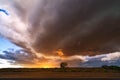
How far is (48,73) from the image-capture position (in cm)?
7094

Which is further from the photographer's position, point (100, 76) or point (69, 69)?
point (69, 69)

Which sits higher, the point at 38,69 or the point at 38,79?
the point at 38,69

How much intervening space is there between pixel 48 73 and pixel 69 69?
234 inches

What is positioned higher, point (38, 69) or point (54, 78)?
point (38, 69)

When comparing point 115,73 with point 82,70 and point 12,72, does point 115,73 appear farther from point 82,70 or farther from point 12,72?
point 12,72

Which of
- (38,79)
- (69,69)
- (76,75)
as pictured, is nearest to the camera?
(38,79)

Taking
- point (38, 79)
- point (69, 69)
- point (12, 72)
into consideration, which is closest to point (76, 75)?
point (69, 69)

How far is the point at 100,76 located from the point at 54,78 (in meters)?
12.1

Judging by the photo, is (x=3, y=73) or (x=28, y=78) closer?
(x=28, y=78)

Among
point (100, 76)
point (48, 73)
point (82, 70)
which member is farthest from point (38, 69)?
point (100, 76)

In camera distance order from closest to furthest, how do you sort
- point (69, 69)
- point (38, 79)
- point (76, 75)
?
point (38, 79) → point (76, 75) → point (69, 69)

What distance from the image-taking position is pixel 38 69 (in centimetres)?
7538

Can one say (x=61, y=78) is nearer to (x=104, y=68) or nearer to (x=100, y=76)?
(x=100, y=76)

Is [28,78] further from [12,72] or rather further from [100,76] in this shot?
[100,76]
